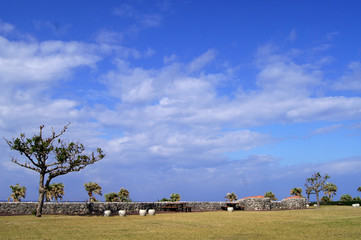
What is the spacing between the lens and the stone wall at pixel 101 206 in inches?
1169

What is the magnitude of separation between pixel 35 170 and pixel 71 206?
17.3 ft

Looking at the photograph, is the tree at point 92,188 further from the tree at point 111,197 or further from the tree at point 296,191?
the tree at point 296,191

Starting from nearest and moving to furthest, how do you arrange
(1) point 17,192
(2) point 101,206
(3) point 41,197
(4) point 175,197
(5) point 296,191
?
(3) point 41,197 → (2) point 101,206 → (1) point 17,192 → (4) point 175,197 → (5) point 296,191

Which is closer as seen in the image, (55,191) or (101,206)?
(101,206)

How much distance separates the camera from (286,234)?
15938 millimetres

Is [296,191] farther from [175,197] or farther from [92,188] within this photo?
[92,188]

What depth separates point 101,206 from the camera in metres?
32.9

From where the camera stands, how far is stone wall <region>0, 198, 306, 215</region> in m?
29.7

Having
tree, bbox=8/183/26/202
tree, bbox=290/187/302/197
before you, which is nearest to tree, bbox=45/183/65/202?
tree, bbox=8/183/26/202

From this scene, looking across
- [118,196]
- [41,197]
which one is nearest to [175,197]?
[118,196]

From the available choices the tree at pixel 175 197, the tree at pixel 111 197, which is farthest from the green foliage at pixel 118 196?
the tree at pixel 175 197

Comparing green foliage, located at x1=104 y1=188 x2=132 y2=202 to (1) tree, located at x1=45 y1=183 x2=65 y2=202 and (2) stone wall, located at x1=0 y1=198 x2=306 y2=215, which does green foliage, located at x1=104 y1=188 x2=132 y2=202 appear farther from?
(2) stone wall, located at x1=0 y1=198 x2=306 y2=215

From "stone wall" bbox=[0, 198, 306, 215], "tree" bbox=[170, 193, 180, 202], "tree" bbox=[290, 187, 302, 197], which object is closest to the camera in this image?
"stone wall" bbox=[0, 198, 306, 215]

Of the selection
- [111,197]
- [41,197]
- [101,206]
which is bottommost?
[101,206]
